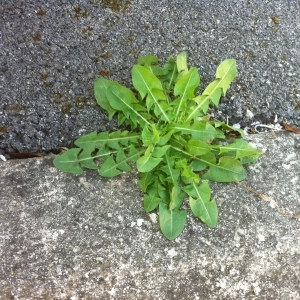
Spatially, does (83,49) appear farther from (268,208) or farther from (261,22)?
(268,208)

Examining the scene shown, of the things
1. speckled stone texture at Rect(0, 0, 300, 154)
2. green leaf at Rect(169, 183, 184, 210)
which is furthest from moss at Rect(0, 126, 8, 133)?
green leaf at Rect(169, 183, 184, 210)

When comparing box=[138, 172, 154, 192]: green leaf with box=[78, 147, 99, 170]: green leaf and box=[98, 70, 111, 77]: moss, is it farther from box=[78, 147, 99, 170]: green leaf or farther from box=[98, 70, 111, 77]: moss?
box=[98, 70, 111, 77]: moss

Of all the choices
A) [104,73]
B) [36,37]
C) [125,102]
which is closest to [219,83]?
[125,102]

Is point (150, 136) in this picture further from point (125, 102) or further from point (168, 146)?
point (125, 102)

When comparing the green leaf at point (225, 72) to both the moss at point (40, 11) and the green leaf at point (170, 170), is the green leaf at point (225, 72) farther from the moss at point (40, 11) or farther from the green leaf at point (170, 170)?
the moss at point (40, 11)

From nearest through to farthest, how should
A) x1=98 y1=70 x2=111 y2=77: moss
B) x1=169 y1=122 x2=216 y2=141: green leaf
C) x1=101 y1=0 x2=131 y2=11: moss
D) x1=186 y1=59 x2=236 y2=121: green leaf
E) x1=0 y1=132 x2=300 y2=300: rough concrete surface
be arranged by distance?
x1=0 y1=132 x2=300 y2=300: rough concrete surface
x1=169 y1=122 x2=216 y2=141: green leaf
x1=186 y1=59 x2=236 y2=121: green leaf
x1=98 y1=70 x2=111 y2=77: moss
x1=101 y1=0 x2=131 y2=11: moss

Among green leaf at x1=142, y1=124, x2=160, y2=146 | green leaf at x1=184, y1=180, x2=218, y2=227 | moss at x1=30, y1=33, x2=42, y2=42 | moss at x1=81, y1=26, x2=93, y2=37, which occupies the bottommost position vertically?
green leaf at x1=184, y1=180, x2=218, y2=227
